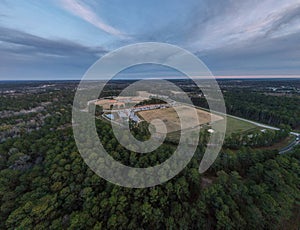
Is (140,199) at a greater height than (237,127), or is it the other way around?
(140,199)

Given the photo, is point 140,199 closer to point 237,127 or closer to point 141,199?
point 141,199

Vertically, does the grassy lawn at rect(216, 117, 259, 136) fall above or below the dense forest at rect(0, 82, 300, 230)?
below

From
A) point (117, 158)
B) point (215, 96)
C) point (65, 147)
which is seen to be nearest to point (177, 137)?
point (117, 158)

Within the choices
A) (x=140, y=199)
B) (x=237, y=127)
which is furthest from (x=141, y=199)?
(x=237, y=127)

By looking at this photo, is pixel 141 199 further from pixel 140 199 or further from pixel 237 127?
pixel 237 127

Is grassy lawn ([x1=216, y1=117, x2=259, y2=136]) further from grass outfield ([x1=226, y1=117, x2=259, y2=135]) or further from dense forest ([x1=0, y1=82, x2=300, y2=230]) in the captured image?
dense forest ([x1=0, y1=82, x2=300, y2=230])

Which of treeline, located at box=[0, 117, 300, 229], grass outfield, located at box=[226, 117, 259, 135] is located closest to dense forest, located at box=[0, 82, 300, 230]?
treeline, located at box=[0, 117, 300, 229]

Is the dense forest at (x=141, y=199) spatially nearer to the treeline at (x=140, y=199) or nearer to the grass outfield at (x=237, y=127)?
the treeline at (x=140, y=199)

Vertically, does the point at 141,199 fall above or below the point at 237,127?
above

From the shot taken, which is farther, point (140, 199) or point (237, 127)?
point (237, 127)

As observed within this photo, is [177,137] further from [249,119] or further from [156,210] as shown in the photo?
[249,119]

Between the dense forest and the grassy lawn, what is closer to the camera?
the dense forest
